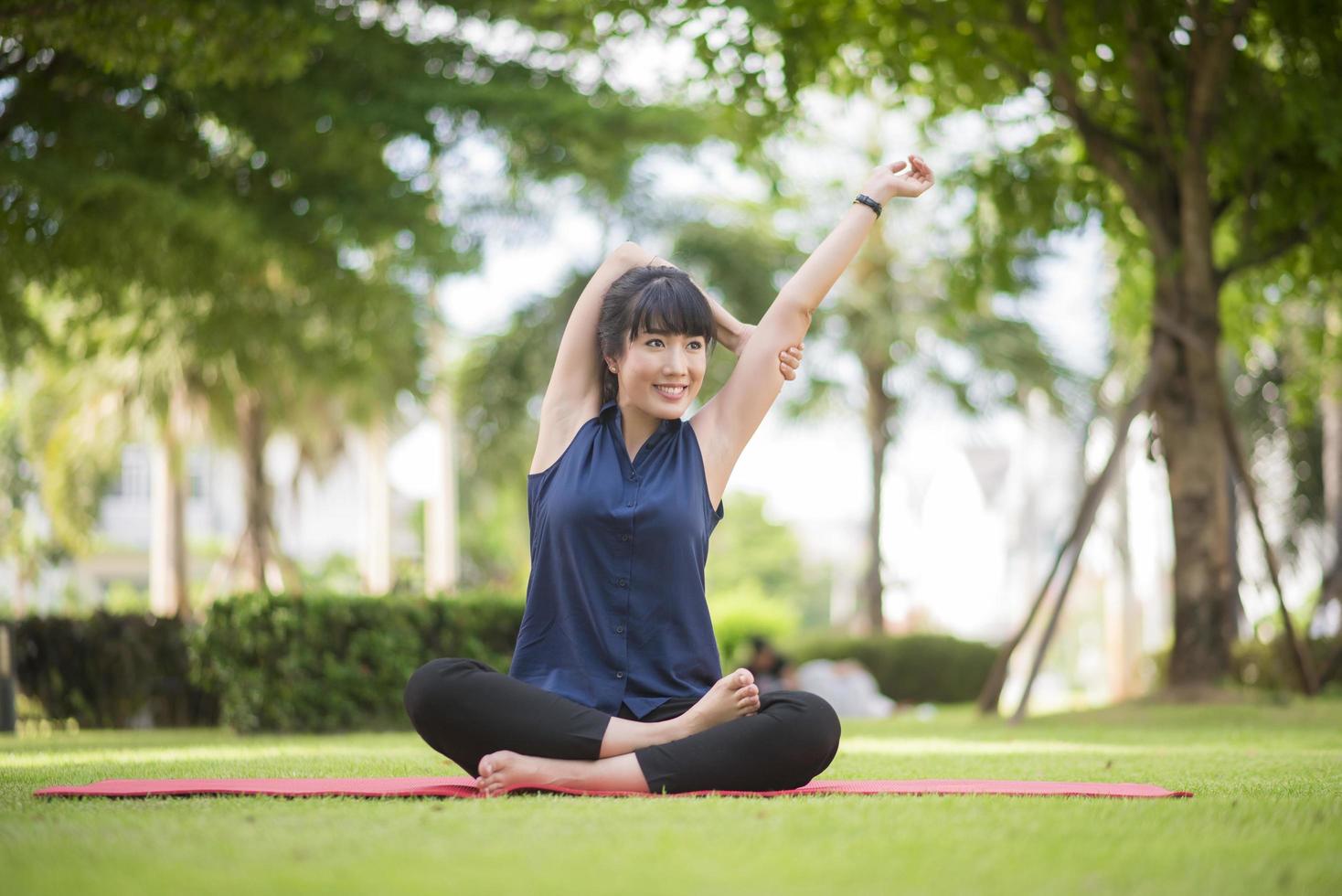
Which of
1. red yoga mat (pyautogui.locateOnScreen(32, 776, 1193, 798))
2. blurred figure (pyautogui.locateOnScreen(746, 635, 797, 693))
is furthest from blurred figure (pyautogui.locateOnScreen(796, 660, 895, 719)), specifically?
red yoga mat (pyautogui.locateOnScreen(32, 776, 1193, 798))

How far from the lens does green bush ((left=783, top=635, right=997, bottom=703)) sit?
67.1 ft

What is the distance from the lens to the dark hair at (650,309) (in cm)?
455

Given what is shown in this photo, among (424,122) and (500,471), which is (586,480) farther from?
(500,471)

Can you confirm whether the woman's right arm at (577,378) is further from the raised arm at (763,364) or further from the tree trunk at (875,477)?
the tree trunk at (875,477)

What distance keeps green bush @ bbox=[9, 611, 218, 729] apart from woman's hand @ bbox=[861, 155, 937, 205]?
8.05 meters

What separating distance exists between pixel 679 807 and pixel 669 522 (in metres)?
1.00

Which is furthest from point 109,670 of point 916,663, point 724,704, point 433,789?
point 916,663

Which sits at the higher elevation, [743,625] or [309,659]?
[309,659]

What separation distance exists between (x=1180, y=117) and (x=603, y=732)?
8660mm

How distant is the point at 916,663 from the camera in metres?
20.5

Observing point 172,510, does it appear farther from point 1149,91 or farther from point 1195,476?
point 1149,91

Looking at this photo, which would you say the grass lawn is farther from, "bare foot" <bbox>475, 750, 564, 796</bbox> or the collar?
the collar

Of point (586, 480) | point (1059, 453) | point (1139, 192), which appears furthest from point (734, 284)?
point (1059, 453)

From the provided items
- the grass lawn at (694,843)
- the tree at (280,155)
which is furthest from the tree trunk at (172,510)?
the grass lawn at (694,843)
